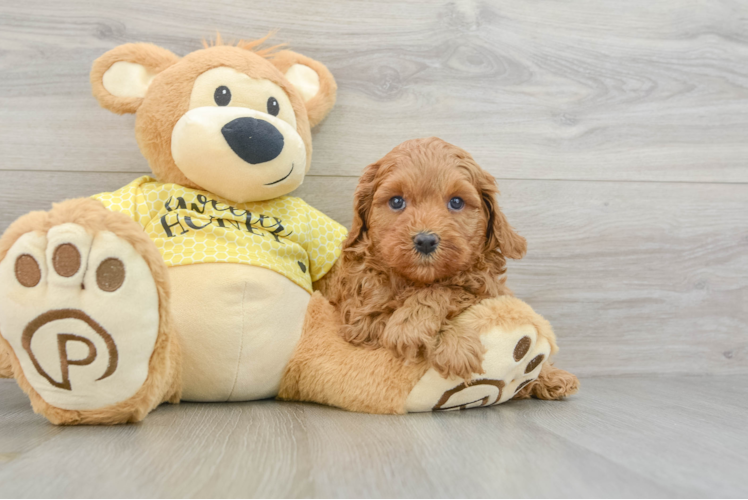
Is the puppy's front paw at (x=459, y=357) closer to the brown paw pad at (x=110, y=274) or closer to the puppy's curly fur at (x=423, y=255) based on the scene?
the puppy's curly fur at (x=423, y=255)

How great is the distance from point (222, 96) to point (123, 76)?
0.19 m

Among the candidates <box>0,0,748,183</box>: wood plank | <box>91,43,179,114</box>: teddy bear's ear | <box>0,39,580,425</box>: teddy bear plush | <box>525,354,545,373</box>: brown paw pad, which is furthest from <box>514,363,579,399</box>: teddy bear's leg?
<box>91,43,179,114</box>: teddy bear's ear

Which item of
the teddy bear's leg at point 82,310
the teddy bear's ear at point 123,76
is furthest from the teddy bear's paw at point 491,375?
the teddy bear's ear at point 123,76

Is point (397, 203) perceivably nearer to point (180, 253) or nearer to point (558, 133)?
point (180, 253)

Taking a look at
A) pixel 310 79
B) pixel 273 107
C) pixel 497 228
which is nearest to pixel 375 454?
pixel 497 228

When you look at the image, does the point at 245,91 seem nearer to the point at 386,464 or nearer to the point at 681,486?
the point at 386,464

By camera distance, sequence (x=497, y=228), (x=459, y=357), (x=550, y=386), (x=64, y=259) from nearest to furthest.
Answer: (x=64, y=259) < (x=459, y=357) < (x=497, y=228) < (x=550, y=386)

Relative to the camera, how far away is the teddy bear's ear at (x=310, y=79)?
3.53 ft

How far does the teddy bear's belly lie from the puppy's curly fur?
11 cm

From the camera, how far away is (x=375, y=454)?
652 millimetres

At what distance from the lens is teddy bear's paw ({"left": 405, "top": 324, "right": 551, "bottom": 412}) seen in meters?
0.81

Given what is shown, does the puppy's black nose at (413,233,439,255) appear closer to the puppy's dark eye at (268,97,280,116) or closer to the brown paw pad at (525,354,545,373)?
the brown paw pad at (525,354,545,373)

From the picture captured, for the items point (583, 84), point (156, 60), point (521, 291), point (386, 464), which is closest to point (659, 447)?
point (386, 464)

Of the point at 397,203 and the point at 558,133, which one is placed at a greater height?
the point at 558,133
